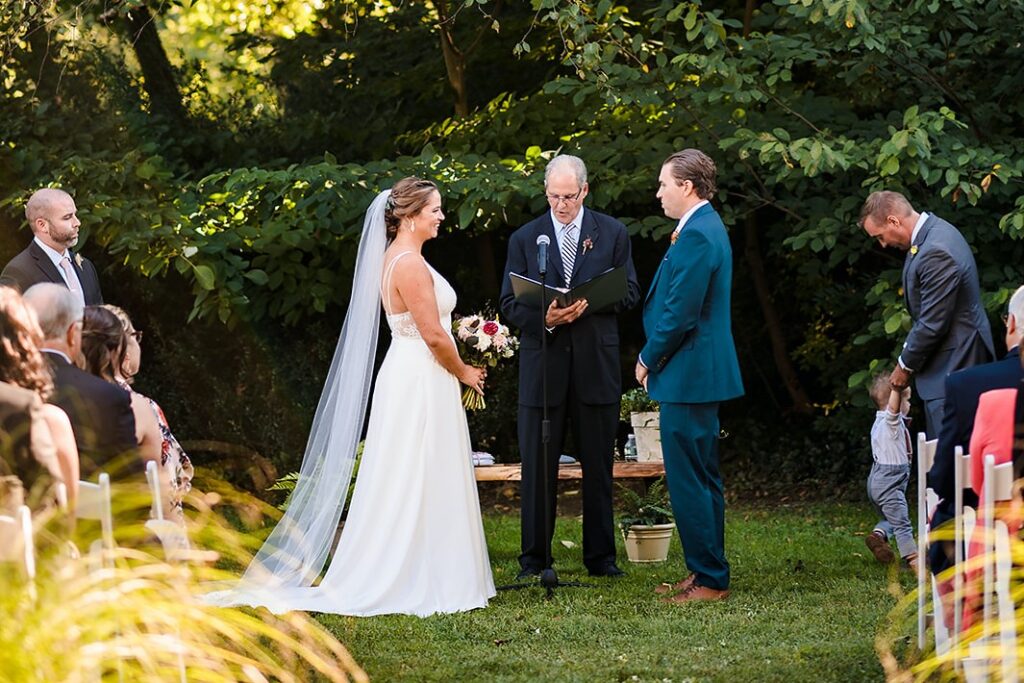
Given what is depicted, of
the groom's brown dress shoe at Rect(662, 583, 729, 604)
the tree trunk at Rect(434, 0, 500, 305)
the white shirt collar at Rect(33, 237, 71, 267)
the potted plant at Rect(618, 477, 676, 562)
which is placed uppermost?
the tree trunk at Rect(434, 0, 500, 305)

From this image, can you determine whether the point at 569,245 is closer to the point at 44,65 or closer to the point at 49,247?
the point at 49,247

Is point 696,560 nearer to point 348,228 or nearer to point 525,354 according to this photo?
point 525,354

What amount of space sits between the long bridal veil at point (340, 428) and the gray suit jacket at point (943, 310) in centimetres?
250

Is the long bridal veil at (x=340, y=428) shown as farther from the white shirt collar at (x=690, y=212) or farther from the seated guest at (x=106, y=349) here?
the seated guest at (x=106, y=349)

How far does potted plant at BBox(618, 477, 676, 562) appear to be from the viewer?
24.3 ft

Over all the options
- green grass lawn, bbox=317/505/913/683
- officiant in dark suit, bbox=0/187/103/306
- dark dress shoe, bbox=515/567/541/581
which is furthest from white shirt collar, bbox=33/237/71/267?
dark dress shoe, bbox=515/567/541/581

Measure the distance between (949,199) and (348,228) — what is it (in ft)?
12.9

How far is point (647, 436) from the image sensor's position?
7992mm

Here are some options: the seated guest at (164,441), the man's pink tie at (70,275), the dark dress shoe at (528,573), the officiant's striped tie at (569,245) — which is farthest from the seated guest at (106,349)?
the officiant's striped tie at (569,245)

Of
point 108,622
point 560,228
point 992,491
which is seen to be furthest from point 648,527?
point 108,622

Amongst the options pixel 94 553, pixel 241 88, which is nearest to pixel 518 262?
pixel 94 553

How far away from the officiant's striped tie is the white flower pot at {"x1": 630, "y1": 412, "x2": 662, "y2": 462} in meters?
1.43

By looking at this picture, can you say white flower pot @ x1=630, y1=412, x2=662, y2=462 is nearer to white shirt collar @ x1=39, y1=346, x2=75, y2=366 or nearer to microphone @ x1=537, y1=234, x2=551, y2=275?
microphone @ x1=537, y1=234, x2=551, y2=275

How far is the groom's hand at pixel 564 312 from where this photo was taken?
6496 mm
